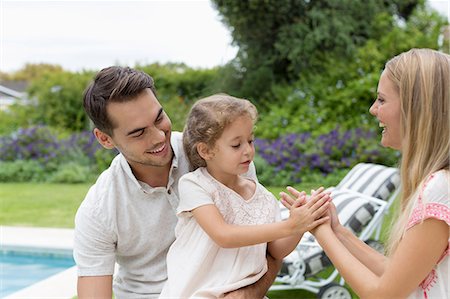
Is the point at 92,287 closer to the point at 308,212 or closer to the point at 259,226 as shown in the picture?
the point at 259,226

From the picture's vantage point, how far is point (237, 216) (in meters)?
2.38

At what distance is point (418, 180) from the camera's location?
76.2 inches

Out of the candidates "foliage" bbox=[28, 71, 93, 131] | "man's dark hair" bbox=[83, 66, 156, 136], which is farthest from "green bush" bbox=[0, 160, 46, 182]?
"man's dark hair" bbox=[83, 66, 156, 136]

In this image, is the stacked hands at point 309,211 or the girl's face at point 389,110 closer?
the girl's face at point 389,110

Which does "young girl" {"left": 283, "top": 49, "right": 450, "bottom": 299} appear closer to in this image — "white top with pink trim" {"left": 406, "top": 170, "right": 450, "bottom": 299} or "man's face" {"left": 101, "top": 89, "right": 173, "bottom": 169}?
"white top with pink trim" {"left": 406, "top": 170, "right": 450, "bottom": 299}

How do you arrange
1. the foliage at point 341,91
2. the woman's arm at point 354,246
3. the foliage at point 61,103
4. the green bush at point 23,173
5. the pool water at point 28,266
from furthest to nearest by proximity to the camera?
the foliage at point 61,103 → the green bush at point 23,173 → the foliage at point 341,91 → the pool water at point 28,266 → the woman's arm at point 354,246

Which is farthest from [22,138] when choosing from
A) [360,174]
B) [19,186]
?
[360,174]

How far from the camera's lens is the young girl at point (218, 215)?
2.26 meters

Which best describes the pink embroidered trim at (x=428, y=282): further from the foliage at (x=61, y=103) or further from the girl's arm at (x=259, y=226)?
the foliage at (x=61, y=103)

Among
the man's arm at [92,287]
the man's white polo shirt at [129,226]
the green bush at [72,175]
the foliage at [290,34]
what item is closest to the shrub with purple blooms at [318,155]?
the foliage at [290,34]

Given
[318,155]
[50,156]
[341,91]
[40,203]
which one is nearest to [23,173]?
[50,156]

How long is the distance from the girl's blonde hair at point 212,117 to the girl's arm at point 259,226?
0.86 ft

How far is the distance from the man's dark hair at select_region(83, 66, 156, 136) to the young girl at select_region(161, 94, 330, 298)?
27 cm

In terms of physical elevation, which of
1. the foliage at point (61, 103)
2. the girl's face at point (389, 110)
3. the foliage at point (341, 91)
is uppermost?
the girl's face at point (389, 110)
